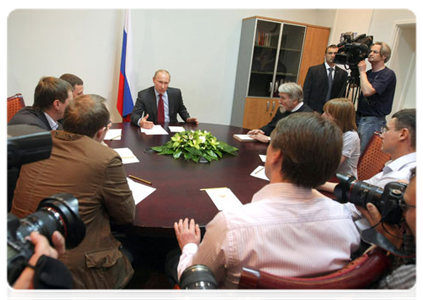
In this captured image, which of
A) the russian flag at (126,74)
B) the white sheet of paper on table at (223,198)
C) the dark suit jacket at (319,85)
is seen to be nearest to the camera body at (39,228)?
the white sheet of paper on table at (223,198)

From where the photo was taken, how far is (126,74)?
3.90 metres

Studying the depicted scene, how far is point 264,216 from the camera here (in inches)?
34.5

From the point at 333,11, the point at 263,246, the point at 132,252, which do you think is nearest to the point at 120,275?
the point at 132,252

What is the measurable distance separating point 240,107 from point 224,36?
3.43ft

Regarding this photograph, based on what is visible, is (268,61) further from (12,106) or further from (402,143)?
(12,106)

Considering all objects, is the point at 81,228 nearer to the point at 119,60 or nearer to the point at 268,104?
the point at 119,60

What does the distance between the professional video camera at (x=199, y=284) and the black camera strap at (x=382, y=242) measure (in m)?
0.45

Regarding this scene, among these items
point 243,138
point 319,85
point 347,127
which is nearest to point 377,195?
point 347,127

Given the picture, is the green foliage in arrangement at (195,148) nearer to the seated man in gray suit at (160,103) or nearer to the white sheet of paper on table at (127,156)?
the white sheet of paper on table at (127,156)

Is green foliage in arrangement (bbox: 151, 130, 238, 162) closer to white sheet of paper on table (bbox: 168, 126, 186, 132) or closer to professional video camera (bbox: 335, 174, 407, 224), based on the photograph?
white sheet of paper on table (bbox: 168, 126, 186, 132)

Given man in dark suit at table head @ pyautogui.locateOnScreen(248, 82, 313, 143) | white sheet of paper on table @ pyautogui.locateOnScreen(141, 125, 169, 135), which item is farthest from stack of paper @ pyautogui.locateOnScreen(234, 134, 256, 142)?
white sheet of paper on table @ pyautogui.locateOnScreen(141, 125, 169, 135)

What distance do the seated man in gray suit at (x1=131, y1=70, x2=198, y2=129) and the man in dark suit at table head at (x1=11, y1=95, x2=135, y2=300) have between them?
1.89 m

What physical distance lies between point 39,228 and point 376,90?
3358mm

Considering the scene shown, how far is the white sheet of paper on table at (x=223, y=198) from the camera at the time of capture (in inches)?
59.1
